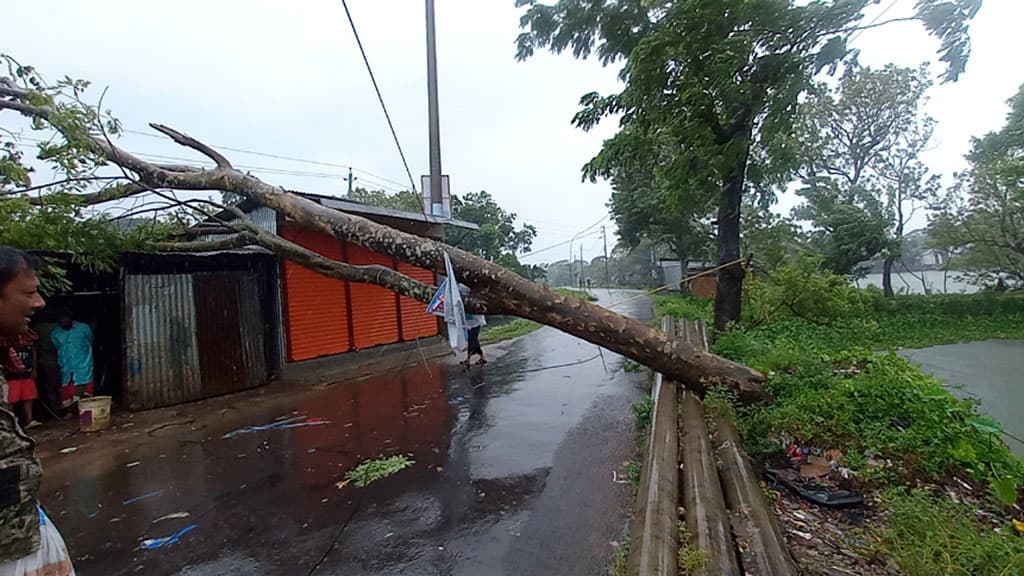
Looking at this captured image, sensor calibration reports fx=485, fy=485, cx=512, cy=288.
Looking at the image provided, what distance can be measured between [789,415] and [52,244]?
818 cm

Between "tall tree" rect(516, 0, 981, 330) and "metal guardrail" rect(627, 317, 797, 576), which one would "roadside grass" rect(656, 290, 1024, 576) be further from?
"tall tree" rect(516, 0, 981, 330)

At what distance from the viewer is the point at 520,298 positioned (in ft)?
18.7

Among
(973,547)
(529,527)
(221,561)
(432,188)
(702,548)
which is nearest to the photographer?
(702,548)

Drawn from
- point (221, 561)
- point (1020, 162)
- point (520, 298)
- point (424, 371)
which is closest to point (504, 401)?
point (520, 298)

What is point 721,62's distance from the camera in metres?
7.01

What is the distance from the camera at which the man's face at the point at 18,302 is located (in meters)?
1.67

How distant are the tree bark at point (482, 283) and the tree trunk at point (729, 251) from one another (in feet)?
14.9

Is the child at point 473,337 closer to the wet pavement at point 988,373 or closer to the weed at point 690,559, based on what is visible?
the weed at point 690,559

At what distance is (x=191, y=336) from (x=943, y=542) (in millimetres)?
8708

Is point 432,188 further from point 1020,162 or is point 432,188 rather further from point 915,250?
point 915,250

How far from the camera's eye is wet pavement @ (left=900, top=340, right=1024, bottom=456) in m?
7.09

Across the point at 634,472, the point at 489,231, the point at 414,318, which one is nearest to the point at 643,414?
the point at 634,472

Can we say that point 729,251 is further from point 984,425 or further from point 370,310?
point 370,310

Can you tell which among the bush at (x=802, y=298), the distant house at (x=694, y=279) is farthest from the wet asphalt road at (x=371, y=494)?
the distant house at (x=694, y=279)
